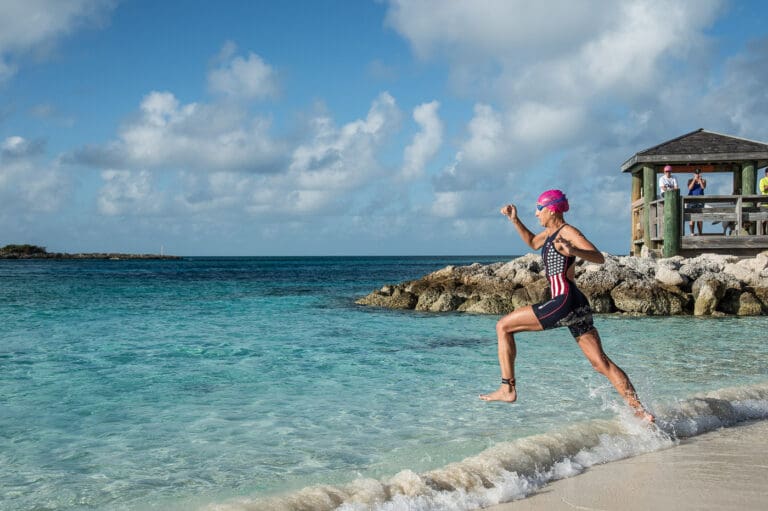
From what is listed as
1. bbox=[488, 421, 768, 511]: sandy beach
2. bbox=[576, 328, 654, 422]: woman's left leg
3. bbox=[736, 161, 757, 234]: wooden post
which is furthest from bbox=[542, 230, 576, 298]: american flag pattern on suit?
bbox=[736, 161, 757, 234]: wooden post

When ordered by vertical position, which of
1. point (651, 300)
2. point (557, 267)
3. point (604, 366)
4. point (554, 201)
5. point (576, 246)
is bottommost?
point (651, 300)

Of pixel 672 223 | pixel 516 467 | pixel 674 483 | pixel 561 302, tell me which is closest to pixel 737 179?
pixel 672 223

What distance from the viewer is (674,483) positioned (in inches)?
181

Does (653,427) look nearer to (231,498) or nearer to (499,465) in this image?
(499,465)

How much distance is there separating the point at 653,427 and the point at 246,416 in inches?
171

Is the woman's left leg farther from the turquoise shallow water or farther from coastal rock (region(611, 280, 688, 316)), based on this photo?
coastal rock (region(611, 280, 688, 316))

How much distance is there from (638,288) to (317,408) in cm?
1270

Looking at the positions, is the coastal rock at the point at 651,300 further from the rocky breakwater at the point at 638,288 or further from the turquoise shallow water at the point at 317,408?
the turquoise shallow water at the point at 317,408

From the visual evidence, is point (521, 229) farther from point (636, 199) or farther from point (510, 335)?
point (636, 199)

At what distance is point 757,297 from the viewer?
1697cm

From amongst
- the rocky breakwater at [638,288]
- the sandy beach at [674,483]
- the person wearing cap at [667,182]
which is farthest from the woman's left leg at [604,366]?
the person wearing cap at [667,182]

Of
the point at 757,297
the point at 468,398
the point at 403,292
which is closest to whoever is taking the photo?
the point at 468,398

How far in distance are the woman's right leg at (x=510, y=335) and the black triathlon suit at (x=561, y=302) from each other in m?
0.07

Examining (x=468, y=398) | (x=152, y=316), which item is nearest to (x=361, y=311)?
(x=152, y=316)
